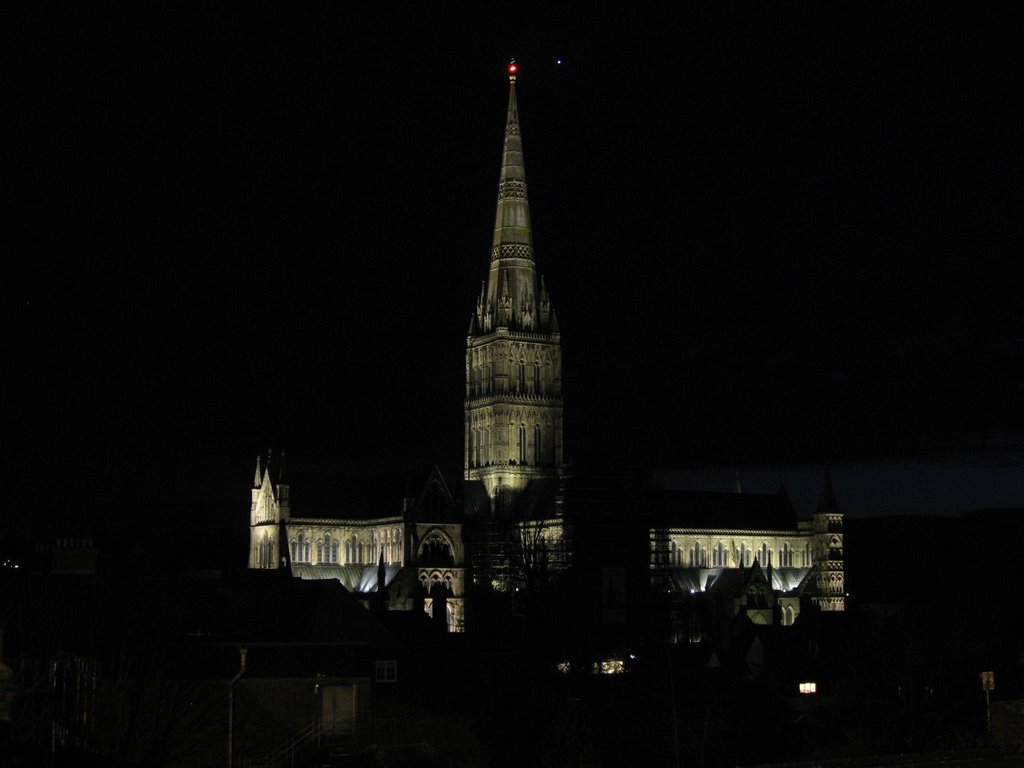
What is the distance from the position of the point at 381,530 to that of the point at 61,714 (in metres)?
86.7

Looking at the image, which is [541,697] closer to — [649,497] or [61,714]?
[61,714]

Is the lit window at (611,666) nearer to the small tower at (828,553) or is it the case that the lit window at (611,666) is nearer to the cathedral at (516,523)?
the cathedral at (516,523)

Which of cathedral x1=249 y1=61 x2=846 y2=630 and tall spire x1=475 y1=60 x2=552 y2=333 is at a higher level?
tall spire x1=475 y1=60 x2=552 y2=333

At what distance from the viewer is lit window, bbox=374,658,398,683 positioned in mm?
49250

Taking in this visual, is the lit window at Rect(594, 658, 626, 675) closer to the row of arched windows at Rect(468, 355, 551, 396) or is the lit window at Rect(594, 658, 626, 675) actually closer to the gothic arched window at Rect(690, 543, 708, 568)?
the row of arched windows at Rect(468, 355, 551, 396)

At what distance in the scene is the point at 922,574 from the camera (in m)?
158

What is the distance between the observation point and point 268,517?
118375mm

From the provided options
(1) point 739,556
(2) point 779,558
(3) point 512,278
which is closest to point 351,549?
(3) point 512,278

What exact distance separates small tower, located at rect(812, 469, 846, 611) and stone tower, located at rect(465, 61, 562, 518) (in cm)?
2563

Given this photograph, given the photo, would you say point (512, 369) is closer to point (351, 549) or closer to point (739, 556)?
point (351, 549)

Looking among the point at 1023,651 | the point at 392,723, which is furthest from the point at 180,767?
the point at 1023,651

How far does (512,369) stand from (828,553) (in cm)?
3200

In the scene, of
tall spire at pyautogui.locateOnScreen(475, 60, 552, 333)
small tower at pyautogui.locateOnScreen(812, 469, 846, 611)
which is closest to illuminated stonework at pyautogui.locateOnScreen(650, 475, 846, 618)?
small tower at pyautogui.locateOnScreen(812, 469, 846, 611)

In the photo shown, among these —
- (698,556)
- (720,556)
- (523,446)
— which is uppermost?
(523,446)
